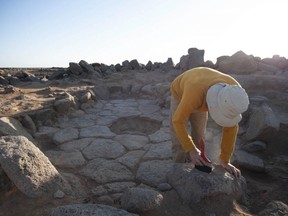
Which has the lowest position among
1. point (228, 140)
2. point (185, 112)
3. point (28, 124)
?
point (28, 124)

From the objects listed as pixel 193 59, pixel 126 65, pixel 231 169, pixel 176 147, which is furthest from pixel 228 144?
pixel 126 65

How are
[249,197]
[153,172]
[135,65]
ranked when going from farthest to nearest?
[135,65]
[153,172]
[249,197]

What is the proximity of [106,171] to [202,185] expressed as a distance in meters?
1.49

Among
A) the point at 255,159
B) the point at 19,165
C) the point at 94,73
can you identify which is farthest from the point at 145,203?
the point at 94,73

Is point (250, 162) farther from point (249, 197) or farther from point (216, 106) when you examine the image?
point (216, 106)

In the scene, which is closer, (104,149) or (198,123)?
(198,123)

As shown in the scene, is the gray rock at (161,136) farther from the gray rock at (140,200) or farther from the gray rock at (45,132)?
the gray rock at (140,200)

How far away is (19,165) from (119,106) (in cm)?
456

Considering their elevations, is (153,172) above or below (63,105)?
below

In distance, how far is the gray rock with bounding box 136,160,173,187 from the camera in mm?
3521

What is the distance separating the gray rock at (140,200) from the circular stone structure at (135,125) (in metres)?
3.15

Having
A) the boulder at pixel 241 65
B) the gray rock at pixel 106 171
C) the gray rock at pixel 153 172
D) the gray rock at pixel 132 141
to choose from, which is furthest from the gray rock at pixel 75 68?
the gray rock at pixel 153 172

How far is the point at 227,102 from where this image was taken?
7.40 feet

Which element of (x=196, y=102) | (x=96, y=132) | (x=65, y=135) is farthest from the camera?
(x=96, y=132)
